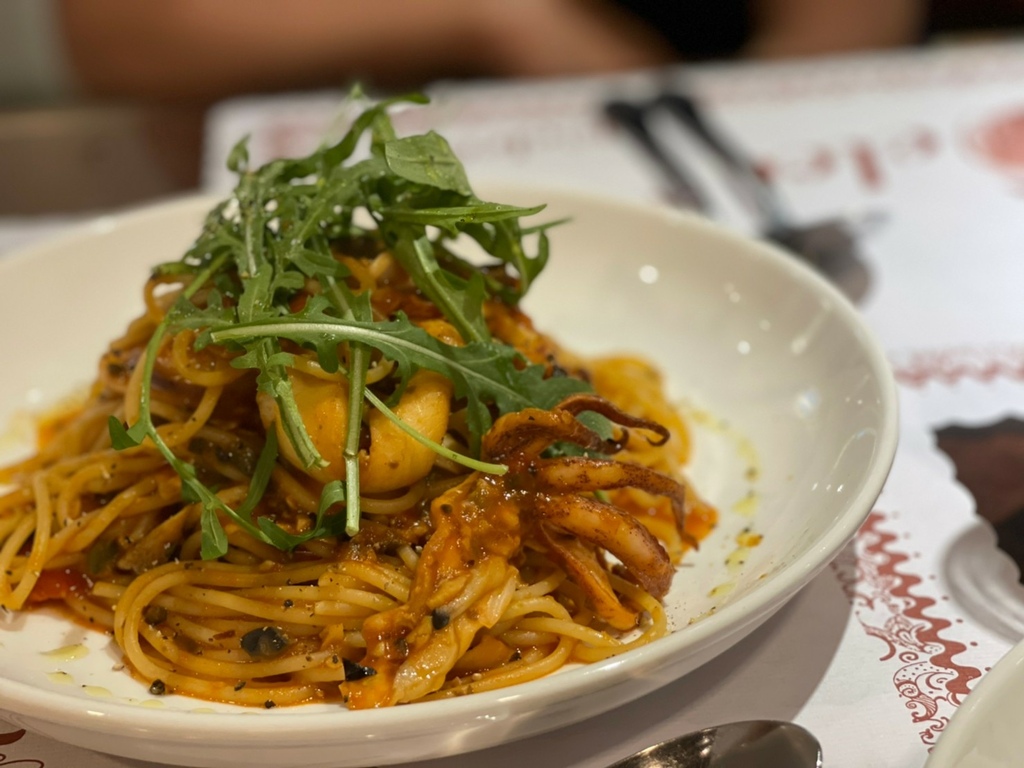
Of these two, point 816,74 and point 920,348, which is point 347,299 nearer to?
point 920,348

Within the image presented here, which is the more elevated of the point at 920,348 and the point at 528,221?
the point at 528,221

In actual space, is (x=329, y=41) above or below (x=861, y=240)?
above

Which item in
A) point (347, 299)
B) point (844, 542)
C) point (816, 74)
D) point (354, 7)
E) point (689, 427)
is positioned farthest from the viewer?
point (354, 7)

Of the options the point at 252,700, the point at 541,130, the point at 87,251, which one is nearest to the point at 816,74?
the point at 541,130

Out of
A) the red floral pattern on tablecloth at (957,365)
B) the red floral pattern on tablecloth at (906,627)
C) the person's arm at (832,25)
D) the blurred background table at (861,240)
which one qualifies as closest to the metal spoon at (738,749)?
the blurred background table at (861,240)

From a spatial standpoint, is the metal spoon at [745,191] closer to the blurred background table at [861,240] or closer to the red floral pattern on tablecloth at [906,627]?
→ the blurred background table at [861,240]

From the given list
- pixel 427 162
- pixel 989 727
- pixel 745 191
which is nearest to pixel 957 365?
pixel 745 191

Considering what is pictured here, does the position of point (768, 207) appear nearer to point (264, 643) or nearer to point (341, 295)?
point (341, 295)

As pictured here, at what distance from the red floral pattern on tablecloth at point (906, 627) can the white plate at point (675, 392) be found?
28 cm

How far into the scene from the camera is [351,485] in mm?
2355

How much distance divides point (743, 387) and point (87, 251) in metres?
2.73

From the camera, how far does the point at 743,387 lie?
3.43m

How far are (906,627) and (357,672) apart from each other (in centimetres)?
146

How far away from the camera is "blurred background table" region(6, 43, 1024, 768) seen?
2.27 meters
